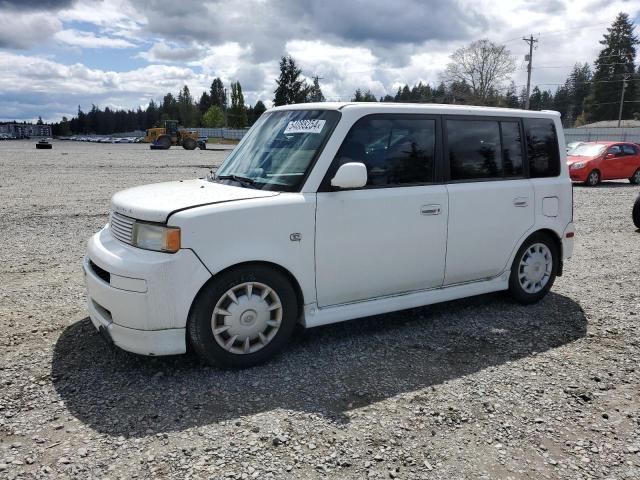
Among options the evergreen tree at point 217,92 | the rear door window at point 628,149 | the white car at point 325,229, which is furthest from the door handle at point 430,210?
the evergreen tree at point 217,92

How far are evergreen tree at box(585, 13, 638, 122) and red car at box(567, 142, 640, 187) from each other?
75340 mm

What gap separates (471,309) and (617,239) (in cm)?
549

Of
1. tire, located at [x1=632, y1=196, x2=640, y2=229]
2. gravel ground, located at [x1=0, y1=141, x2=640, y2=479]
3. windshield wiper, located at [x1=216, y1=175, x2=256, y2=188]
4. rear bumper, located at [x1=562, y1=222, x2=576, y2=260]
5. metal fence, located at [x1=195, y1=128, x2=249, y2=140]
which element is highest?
metal fence, located at [x1=195, y1=128, x2=249, y2=140]

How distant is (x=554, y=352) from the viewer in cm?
439

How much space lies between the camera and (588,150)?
63.7 ft

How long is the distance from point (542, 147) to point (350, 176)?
8.74 feet

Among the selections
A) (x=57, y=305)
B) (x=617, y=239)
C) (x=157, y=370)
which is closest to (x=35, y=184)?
(x=57, y=305)

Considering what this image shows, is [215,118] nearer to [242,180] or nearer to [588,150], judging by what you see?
[588,150]

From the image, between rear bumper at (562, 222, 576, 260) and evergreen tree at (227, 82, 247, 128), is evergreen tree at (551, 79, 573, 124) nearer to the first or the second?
evergreen tree at (227, 82, 247, 128)

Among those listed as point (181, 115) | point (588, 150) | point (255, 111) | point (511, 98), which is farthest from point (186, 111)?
point (588, 150)

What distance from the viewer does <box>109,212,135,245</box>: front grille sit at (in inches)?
147

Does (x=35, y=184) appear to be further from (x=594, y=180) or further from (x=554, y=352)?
(x=594, y=180)

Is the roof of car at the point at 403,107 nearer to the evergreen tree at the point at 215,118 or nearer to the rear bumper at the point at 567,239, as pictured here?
the rear bumper at the point at 567,239

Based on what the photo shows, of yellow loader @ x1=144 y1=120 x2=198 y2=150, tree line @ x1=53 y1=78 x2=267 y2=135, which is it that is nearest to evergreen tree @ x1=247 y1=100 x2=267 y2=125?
tree line @ x1=53 y1=78 x2=267 y2=135
